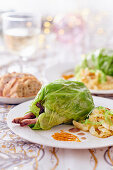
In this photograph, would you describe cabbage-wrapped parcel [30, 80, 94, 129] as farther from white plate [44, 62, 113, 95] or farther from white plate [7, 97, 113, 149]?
white plate [44, 62, 113, 95]

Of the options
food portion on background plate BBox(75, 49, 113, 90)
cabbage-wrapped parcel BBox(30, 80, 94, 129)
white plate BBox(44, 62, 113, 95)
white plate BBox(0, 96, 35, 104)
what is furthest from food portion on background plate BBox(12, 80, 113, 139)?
white plate BBox(44, 62, 113, 95)

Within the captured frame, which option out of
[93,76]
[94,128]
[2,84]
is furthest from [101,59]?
[94,128]

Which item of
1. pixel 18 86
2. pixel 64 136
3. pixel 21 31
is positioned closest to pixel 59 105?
pixel 64 136

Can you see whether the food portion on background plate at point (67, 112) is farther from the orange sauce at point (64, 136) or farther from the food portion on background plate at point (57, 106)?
the orange sauce at point (64, 136)

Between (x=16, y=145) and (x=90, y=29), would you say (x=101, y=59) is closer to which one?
(x=16, y=145)

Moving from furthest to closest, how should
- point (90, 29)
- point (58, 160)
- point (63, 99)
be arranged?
point (90, 29), point (63, 99), point (58, 160)

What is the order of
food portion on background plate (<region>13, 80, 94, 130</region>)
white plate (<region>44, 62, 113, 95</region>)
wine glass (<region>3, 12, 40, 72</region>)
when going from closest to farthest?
food portion on background plate (<region>13, 80, 94, 130</region>) → white plate (<region>44, 62, 113, 95</region>) → wine glass (<region>3, 12, 40, 72</region>)
